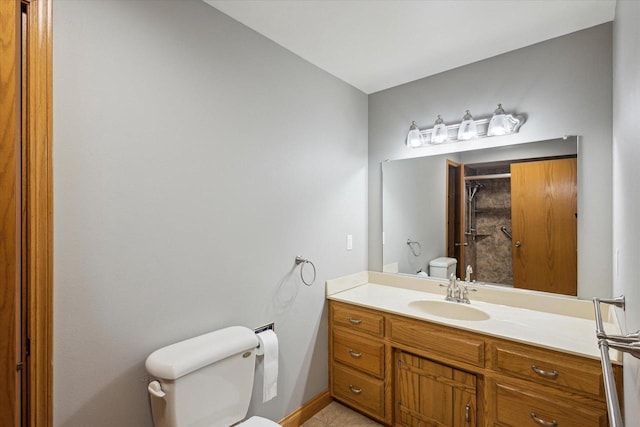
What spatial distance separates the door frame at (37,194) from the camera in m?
1.07

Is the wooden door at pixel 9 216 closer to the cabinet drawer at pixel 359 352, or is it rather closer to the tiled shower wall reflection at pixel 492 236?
the cabinet drawer at pixel 359 352

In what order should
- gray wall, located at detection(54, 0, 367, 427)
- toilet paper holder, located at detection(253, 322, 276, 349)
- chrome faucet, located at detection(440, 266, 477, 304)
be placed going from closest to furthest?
gray wall, located at detection(54, 0, 367, 427)
toilet paper holder, located at detection(253, 322, 276, 349)
chrome faucet, located at detection(440, 266, 477, 304)

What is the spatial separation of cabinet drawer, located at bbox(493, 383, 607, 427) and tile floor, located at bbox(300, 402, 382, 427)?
34.4 inches

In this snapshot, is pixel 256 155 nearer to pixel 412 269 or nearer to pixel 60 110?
pixel 60 110

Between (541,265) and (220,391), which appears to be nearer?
(220,391)

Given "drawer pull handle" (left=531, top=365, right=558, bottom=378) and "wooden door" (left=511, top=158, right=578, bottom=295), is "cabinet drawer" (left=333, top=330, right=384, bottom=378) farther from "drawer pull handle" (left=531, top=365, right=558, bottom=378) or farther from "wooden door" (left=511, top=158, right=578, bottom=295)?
"wooden door" (left=511, top=158, right=578, bottom=295)

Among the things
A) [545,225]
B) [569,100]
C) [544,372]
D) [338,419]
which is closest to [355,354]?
[338,419]

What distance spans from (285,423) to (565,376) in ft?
5.25

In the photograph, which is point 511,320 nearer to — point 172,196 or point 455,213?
point 455,213

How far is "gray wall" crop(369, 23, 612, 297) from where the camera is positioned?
1757mm

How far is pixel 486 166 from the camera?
218 centimetres

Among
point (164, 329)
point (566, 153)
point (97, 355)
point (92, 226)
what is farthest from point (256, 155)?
point (566, 153)

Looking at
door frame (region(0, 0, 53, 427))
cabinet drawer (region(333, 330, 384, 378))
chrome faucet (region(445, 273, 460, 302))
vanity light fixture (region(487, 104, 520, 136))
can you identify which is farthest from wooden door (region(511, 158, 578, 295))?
door frame (region(0, 0, 53, 427))

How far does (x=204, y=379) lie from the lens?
1.36m
